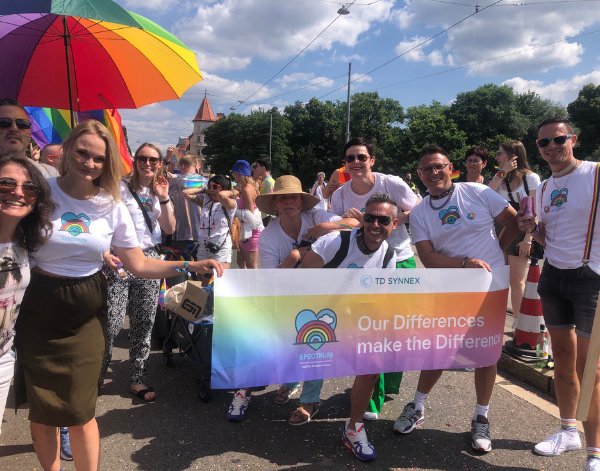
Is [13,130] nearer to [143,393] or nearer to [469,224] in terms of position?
[143,393]

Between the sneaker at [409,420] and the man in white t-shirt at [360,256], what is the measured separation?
0.38 meters

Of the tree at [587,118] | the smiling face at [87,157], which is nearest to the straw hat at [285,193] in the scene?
the smiling face at [87,157]

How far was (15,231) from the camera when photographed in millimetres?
2074

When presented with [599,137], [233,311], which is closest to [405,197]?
[233,311]

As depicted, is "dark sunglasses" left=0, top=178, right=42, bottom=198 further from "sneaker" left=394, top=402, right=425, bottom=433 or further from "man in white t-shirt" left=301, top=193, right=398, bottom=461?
"sneaker" left=394, top=402, right=425, bottom=433

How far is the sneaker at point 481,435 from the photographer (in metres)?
3.00

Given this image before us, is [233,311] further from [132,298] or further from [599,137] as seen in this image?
[599,137]

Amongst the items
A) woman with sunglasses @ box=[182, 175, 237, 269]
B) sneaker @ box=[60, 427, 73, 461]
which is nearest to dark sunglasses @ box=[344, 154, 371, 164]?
woman with sunglasses @ box=[182, 175, 237, 269]

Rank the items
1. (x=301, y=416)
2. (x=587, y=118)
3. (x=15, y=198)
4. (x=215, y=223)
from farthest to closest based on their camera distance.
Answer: (x=587, y=118) < (x=215, y=223) < (x=301, y=416) < (x=15, y=198)

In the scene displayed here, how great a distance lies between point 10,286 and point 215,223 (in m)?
3.18

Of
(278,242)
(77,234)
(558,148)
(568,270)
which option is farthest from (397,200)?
(77,234)

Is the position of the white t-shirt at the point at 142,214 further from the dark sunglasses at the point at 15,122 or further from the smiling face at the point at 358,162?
the smiling face at the point at 358,162

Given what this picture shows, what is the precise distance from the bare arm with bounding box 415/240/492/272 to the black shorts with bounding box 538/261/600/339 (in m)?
0.42

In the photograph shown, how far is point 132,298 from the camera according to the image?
12.5 feet
